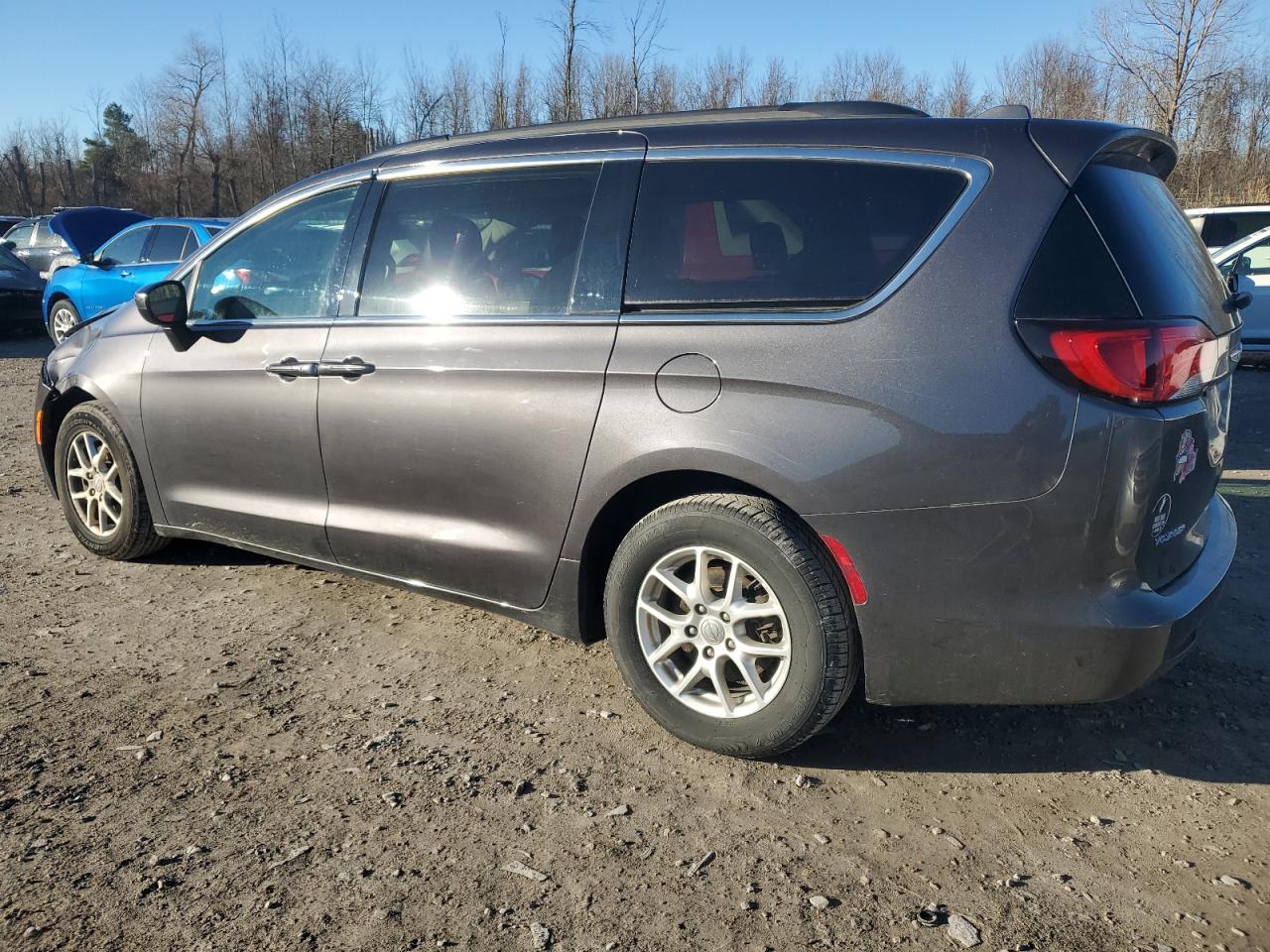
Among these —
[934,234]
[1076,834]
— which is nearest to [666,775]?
[1076,834]

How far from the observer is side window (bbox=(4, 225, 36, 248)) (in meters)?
18.6

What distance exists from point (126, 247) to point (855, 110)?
12.2 m

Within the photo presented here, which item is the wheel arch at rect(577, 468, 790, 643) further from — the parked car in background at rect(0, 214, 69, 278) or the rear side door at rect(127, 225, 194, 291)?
the parked car in background at rect(0, 214, 69, 278)

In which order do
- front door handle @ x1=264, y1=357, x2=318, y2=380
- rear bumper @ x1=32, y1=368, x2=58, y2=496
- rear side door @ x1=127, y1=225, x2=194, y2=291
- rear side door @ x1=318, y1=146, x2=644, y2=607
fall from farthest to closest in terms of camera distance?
1. rear side door @ x1=127, y1=225, x2=194, y2=291
2. rear bumper @ x1=32, y1=368, x2=58, y2=496
3. front door handle @ x1=264, y1=357, x2=318, y2=380
4. rear side door @ x1=318, y1=146, x2=644, y2=607

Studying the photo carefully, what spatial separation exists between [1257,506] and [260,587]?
5.37 m

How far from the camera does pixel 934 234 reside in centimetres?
266

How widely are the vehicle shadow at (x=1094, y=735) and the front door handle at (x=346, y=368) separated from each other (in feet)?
6.71

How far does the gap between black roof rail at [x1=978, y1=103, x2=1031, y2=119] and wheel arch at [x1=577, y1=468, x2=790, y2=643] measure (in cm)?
126

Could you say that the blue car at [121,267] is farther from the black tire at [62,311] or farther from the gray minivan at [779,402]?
the gray minivan at [779,402]

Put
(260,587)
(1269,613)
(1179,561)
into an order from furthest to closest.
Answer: (260,587), (1269,613), (1179,561)

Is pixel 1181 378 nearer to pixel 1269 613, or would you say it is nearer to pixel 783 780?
pixel 783 780

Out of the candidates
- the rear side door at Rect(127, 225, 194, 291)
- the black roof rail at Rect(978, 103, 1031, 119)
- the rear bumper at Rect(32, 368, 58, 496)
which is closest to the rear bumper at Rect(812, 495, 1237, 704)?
the black roof rail at Rect(978, 103, 1031, 119)

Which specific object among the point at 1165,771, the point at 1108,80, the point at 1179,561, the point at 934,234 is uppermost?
the point at 1108,80

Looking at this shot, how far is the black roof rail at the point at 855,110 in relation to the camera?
2.97 metres
